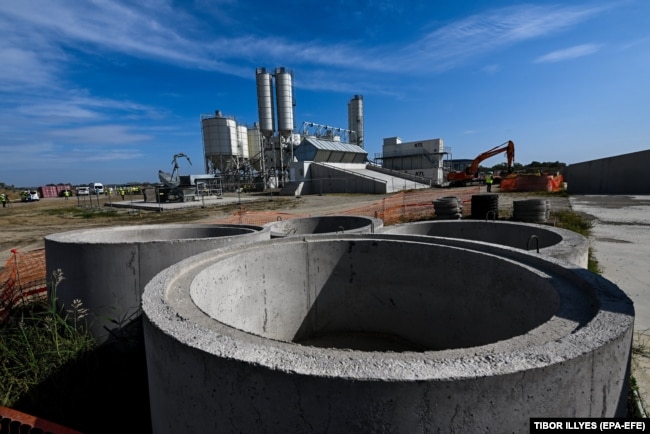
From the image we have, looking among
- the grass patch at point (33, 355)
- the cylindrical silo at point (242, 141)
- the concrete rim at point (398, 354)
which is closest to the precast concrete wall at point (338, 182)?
the cylindrical silo at point (242, 141)

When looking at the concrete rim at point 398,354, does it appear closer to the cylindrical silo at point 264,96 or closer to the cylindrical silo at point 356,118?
the cylindrical silo at point 264,96

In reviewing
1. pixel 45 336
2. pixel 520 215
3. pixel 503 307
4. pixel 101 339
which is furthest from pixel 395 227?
pixel 45 336

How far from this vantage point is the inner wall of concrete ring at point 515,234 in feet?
17.3

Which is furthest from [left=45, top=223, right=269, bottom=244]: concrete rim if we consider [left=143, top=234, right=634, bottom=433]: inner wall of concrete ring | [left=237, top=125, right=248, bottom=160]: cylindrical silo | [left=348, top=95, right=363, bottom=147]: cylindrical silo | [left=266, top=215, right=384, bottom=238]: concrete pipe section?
[left=348, top=95, right=363, bottom=147]: cylindrical silo

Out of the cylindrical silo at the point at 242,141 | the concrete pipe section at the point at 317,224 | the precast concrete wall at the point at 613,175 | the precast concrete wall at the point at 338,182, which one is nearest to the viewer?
the concrete pipe section at the point at 317,224

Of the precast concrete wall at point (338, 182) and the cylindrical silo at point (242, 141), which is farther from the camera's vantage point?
the cylindrical silo at point (242, 141)

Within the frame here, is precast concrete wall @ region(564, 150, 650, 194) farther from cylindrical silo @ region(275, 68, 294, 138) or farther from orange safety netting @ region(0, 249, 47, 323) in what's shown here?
orange safety netting @ region(0, 249, 47, 323)

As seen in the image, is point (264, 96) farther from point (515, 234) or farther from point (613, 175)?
point (515, 234)

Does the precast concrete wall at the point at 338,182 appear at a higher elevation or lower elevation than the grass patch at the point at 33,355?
higher

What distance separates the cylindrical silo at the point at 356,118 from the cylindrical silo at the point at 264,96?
23383mm

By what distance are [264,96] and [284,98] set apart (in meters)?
2.20

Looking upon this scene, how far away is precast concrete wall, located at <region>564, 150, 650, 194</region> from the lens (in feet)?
71.5

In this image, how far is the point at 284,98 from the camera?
36.8 m

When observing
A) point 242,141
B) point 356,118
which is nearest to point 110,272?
point 242,141
